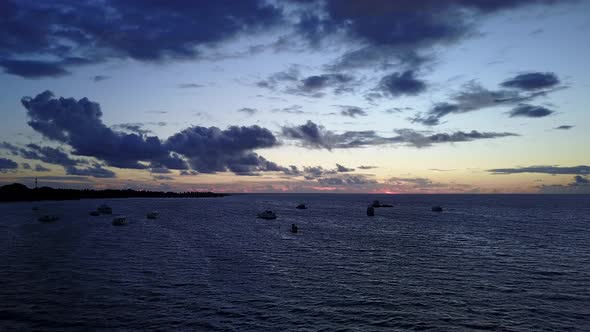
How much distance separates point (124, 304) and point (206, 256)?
2776 cm

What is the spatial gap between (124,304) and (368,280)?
2800cm

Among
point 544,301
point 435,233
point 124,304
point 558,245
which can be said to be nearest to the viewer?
point 124,304

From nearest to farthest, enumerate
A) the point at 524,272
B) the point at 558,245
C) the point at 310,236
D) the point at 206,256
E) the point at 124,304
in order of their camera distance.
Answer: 1. the point at 124,304
2. the point at 524,272
3. the point at 206,256
4. the point at 558,245
5. the point at 310,236

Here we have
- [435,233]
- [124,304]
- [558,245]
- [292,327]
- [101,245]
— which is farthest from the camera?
[435,233]

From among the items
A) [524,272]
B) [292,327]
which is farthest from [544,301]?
[292,327]

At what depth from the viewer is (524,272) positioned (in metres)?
55.1

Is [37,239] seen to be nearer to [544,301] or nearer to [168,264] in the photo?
[168,264]

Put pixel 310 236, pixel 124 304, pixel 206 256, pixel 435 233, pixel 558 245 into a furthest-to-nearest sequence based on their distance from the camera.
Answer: pixel 435 233 → pixel 310 236 → pixel 558 245 → pixel 206 256 → pixel 124 304

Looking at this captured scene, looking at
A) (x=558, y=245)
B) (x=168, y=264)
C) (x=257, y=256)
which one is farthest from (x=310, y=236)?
(x=558, y=245)

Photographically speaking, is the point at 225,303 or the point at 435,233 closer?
the point at 225,303

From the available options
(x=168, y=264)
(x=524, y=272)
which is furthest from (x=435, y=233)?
(x=168, y=264)

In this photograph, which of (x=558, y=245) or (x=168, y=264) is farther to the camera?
(x=558, y=245)

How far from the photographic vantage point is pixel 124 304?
37969mm

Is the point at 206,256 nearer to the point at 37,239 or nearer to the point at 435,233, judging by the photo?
the point at 37,239
